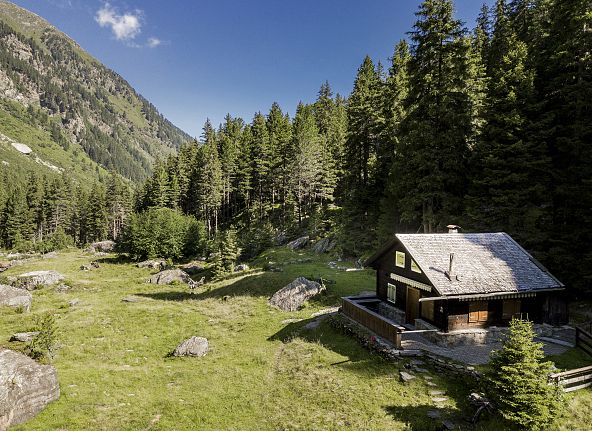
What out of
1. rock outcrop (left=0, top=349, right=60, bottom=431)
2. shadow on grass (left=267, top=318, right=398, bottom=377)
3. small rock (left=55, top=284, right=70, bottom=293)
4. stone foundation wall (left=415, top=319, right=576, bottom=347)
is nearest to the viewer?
rock outcrop (left=0, top=349, right=60, bottom=431)

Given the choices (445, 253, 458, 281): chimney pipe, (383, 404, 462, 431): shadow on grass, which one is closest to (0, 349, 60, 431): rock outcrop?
(383, 404, 462, 431): shadow on grass

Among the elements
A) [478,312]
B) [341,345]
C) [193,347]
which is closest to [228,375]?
[193,347]

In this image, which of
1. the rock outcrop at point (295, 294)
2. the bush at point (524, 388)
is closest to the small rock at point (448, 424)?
the bush at point (524, 388)

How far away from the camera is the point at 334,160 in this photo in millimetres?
64875

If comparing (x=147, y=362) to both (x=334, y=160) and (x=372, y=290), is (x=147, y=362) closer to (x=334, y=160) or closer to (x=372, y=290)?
(x=372, y=290)

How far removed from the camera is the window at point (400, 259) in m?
21.6

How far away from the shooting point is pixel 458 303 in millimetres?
18516

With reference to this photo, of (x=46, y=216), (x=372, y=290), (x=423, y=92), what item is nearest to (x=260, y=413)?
(x=372, y=290)

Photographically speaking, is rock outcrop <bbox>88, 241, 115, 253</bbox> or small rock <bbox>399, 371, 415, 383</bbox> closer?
small rock <bbox>399, 371, 415, 383</bbox>

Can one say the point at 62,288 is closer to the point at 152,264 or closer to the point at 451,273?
the point at 152,264

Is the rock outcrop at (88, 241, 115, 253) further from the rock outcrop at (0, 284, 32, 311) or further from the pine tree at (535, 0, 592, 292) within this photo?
the pine tree at (535, 0, 592, 292)

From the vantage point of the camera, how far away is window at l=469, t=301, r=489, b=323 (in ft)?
61.7

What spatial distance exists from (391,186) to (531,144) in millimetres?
12535

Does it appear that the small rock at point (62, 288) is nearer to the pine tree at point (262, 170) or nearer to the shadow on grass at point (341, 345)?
the shadow on grass at point (341, 345)
